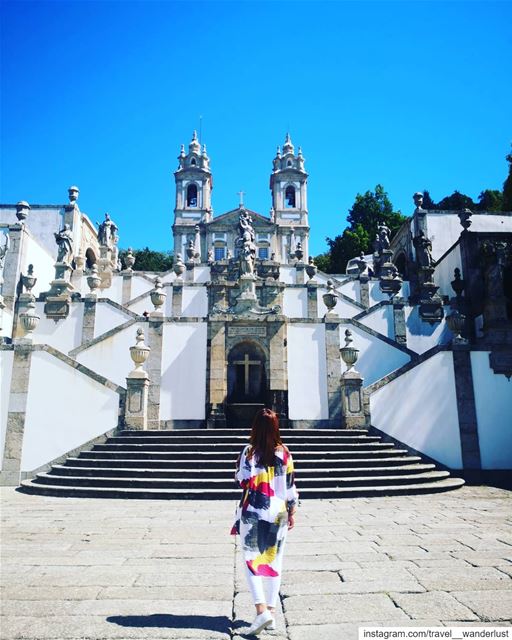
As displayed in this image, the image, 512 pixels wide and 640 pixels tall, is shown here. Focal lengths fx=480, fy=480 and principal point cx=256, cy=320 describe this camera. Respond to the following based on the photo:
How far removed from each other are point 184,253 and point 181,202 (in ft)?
21.1

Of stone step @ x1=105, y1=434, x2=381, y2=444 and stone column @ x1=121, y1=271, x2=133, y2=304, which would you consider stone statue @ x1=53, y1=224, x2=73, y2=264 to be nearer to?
stone column @ x1=121, y1=271, x2=133, y2=304

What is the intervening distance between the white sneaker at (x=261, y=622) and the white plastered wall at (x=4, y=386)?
31.4 feet

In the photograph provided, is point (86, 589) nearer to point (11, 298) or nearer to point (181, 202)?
point (11, 298)

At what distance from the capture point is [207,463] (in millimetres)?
9805

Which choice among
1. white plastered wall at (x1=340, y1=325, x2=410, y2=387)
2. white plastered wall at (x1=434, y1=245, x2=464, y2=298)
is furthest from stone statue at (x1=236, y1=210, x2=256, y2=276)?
white plastered wall at (x1=434, y1=245, x2=464, y2=298)

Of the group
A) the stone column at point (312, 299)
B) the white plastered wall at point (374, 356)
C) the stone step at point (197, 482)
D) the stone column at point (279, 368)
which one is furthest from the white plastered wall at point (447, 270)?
the stone step at point (197, 482)

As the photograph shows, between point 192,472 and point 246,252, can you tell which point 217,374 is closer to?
point 192,472

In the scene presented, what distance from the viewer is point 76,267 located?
24359 millimetres

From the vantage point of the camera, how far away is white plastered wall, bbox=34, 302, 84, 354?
59.5ft

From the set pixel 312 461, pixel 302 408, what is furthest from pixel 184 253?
pixel 312 461

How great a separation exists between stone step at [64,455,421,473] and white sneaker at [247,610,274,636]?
656cm

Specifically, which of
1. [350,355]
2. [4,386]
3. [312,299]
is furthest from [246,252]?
[4,386]

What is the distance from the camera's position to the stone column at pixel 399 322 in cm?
1867

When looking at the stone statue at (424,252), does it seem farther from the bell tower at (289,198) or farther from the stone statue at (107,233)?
the bell tower at (289,198)
